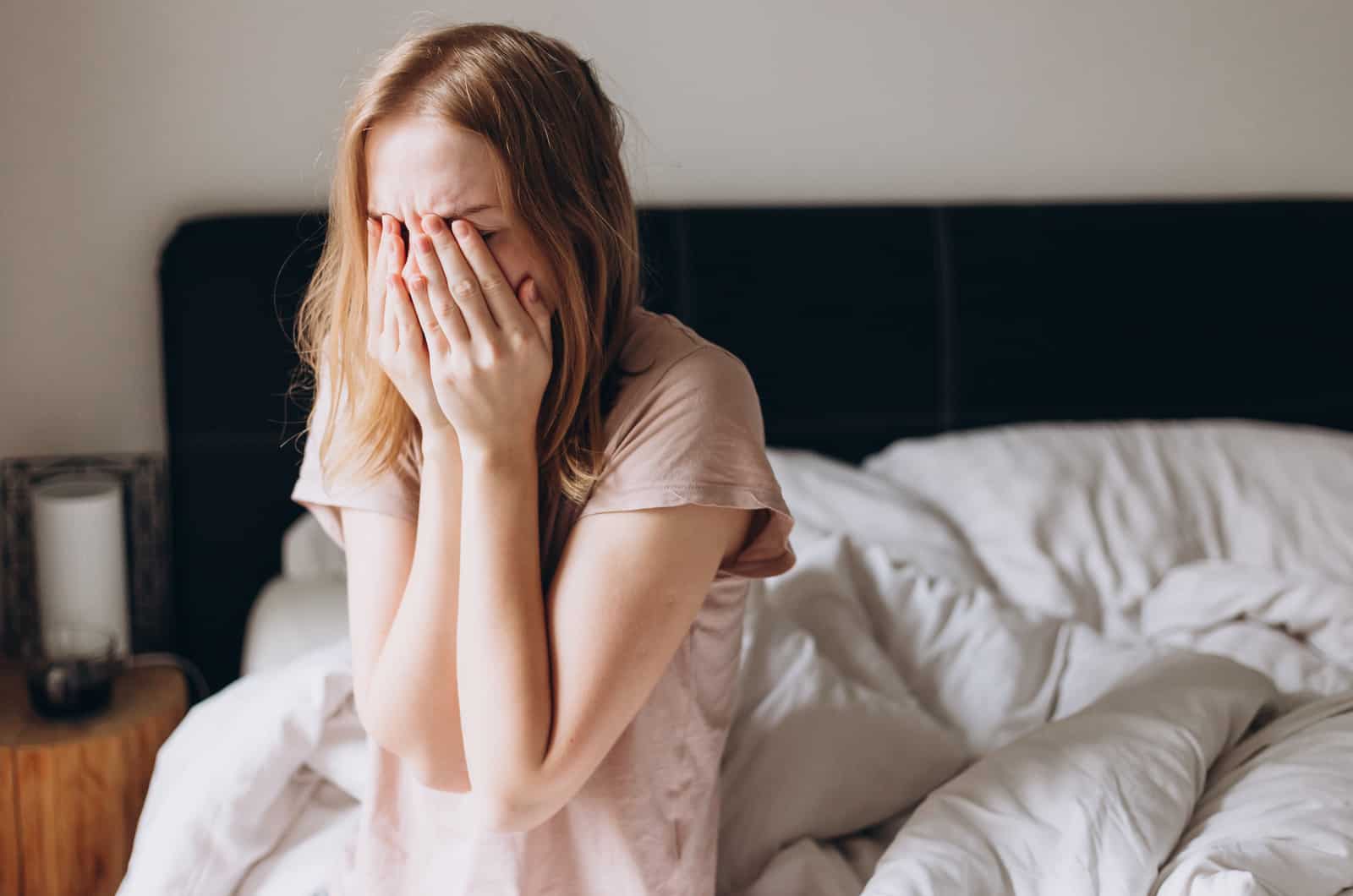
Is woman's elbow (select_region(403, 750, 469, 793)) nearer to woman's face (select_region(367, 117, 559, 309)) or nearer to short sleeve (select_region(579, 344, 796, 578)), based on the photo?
short sleeve (select_region(579, 344, 796, 578))

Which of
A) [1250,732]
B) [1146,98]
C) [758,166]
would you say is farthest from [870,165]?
[1250,732]

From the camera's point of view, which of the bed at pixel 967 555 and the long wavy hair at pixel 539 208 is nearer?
the long wavy hair at pixel 539 208

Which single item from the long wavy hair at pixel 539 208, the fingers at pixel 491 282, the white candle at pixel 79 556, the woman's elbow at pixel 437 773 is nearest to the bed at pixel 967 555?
the white candle at pixel 79 556

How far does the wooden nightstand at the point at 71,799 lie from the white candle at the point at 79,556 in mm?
163

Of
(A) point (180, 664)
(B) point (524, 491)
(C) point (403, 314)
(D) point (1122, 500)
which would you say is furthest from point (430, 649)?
(D) point (1122, 500)

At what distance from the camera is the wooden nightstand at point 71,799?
1.61 metres

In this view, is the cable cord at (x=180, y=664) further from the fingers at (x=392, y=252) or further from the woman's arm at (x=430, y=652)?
the fingers at (x=392, y=252)

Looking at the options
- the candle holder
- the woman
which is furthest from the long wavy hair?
the candle holder

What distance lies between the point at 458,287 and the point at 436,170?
86 millimetres

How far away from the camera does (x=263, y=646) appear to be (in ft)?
5.53

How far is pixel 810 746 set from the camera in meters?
1.25

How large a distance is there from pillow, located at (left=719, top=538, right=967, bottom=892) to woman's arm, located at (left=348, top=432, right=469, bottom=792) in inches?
13.4

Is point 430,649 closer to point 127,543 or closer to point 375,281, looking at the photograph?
point 375,281

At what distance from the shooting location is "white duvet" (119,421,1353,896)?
3.40 feet
